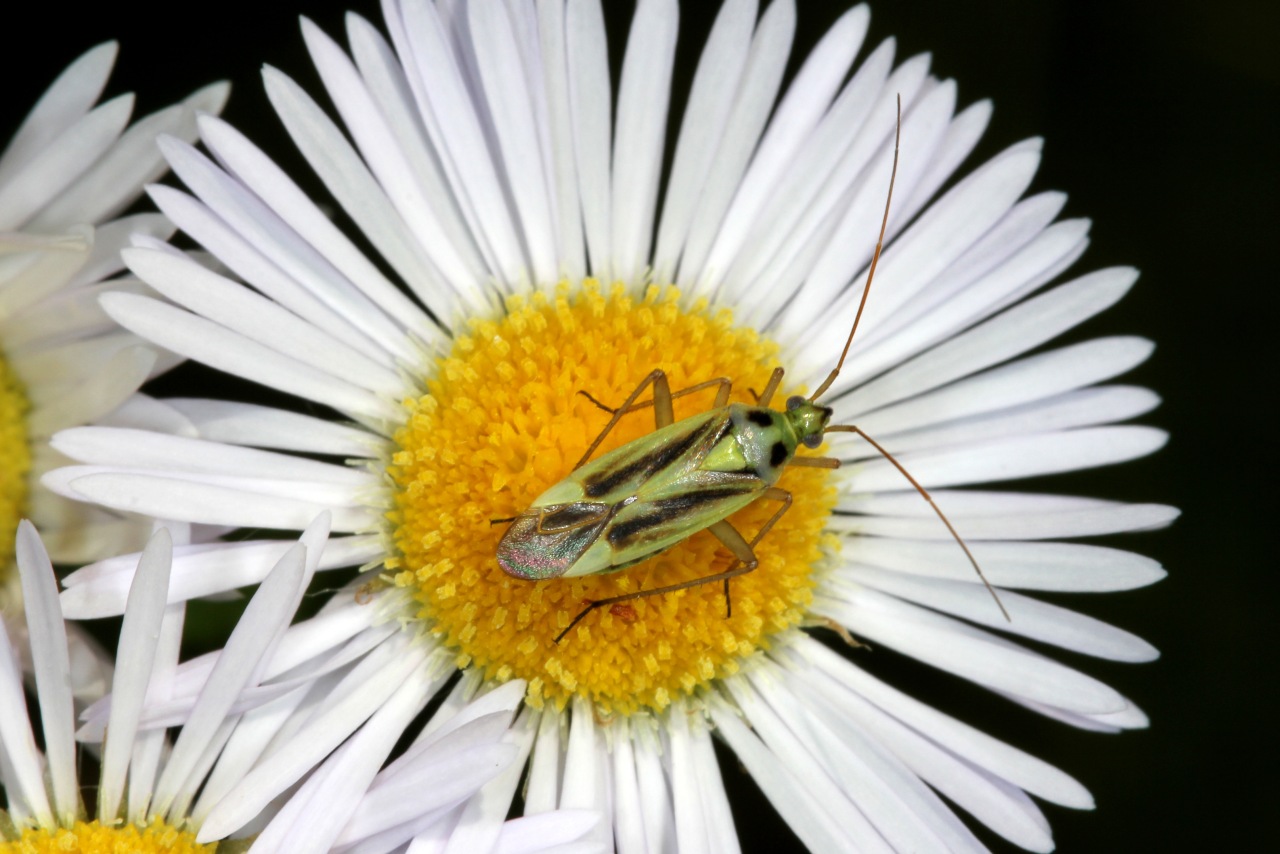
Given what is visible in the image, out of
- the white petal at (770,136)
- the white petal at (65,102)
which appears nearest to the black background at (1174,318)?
the white petal at (770,136)

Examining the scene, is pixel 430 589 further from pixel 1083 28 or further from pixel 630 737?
pixel 1083 28

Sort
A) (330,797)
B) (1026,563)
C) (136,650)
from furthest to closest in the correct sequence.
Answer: (1026,563)
(330,797)
(136,650)

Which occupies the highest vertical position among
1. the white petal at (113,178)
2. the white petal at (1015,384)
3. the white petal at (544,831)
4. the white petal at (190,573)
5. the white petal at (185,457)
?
the white petal at (113,178)

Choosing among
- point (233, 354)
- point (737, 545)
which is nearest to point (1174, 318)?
point (737, 545)

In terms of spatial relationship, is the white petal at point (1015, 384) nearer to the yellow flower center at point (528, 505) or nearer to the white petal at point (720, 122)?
the yellow flower center at point (528, 505)

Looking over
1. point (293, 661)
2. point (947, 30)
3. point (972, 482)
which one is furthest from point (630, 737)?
point (947, 30)

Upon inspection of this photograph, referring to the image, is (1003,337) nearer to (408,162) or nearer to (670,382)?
(670,382)

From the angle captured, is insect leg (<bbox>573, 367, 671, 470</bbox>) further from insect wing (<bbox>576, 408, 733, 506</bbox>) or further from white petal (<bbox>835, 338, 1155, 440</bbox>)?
white petal (<bbox>835, 338, 1155, 440</bbox>)

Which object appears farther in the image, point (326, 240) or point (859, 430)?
point (859, 430)

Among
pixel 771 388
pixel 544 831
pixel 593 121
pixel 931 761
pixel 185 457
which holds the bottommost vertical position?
pixel 931 761
